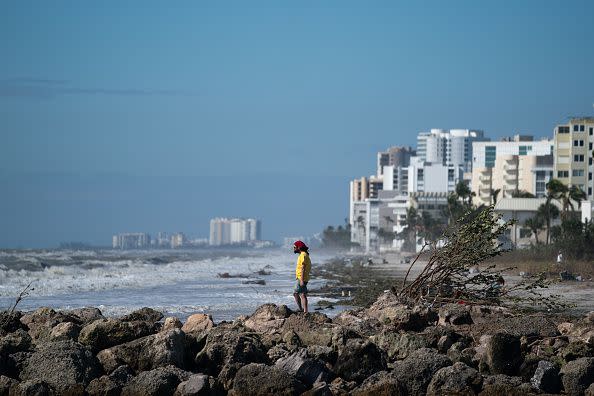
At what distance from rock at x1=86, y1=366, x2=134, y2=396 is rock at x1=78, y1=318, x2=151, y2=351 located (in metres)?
1.48

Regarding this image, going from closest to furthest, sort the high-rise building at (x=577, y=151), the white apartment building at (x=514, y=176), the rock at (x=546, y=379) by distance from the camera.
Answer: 1. the rock at (x=546, y=379)
2. the high-rise building at (x=577, y=151)
3. the white apartment building at (x=514, y=176)

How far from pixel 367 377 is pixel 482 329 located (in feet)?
12.5

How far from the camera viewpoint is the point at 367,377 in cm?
1625

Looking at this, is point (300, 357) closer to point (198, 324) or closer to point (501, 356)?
point (501, 356)

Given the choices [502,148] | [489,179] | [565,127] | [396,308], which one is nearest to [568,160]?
[565,127]

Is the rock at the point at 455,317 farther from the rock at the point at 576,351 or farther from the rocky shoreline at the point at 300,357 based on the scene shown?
the rock at the point at 576,351

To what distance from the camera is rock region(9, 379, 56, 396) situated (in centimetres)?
1527

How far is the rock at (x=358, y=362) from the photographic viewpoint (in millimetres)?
16453

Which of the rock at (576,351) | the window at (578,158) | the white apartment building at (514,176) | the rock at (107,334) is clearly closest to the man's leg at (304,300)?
the rock at (107,334)

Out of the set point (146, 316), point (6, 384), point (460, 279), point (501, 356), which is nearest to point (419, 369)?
point (501, 356)

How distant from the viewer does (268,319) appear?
1959cm

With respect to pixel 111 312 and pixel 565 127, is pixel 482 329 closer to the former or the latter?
pixel 111 312

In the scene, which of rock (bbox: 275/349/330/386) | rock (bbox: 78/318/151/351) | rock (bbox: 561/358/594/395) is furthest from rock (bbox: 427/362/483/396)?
rock (bbox: 78/318/151/351)

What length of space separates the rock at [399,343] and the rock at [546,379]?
2094 mm
